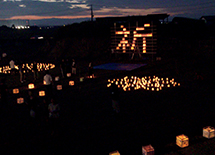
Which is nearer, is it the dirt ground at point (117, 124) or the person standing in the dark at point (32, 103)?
the dirt ground at point (117, 124)

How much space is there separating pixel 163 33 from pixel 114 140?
33.2 m

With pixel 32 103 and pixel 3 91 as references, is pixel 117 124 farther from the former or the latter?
pixel 3 91

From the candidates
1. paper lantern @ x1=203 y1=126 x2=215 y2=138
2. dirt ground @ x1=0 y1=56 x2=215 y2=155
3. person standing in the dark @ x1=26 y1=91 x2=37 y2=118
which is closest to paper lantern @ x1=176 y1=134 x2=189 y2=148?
dirt ground @ x1=0 y1=56 x2=215 y2=155

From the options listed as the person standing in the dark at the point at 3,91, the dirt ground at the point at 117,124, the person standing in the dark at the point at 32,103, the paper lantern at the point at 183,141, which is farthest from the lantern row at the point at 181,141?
the person standing in the dark at the point at 3,91

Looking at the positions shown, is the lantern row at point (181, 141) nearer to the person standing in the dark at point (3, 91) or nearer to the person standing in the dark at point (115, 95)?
the person standing in the dark at point (115, 95)

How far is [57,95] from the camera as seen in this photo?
15992 mm

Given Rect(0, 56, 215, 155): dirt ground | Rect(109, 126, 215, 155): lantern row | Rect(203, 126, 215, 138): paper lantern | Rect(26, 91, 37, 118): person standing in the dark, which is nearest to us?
Rect(109, 126, 215, 155): lantern row

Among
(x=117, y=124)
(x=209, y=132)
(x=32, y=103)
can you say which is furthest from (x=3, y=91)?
(x=209, y=132)

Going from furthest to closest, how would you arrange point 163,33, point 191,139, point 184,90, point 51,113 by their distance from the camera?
point 163,33
point 184,90
point 51,113
point 191,139

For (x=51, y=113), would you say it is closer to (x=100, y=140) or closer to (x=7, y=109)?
(x=100, y=140)

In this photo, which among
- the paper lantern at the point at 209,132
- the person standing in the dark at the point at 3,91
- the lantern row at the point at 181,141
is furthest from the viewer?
the person standing in the dark at the point at 3,91

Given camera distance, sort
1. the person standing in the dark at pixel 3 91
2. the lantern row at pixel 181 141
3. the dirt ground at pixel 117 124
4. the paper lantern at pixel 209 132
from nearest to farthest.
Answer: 1. the lantern row at pixel 181 141
2. the paper lantern at pixel 209 132
3. the dirt ground at pixel 117 124
4. the person standing in the dark at pixel 3 91

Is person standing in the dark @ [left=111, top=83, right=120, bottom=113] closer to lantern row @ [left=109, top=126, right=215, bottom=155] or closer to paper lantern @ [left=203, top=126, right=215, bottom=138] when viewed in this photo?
lantern row @ [left=109, top=126, right=215, bottom=155]

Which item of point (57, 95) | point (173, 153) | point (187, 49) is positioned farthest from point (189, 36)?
point (173, 153)
